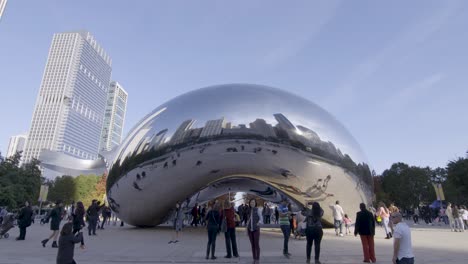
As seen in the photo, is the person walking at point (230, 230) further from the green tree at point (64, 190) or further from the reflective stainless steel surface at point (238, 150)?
the green tree at point (64, 190)

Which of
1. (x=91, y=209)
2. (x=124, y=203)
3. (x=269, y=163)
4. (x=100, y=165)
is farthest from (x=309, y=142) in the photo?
(x=100, y=165)

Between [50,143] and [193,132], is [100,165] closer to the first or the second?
[50,143]

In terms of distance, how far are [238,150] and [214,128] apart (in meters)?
1.16

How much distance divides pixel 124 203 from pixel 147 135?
3258 millimetres

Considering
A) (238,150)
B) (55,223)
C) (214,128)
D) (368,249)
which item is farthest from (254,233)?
(55,223)

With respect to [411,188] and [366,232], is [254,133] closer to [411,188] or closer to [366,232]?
[366,232]

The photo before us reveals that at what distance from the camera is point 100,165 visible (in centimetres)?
11638

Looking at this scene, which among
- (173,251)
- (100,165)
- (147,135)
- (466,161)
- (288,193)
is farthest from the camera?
(100,165)

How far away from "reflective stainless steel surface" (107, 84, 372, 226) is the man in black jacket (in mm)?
4685

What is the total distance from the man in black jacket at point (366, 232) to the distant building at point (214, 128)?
5.79 metres

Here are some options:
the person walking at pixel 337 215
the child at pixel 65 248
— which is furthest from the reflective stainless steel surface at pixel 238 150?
the child at pixel 65 248

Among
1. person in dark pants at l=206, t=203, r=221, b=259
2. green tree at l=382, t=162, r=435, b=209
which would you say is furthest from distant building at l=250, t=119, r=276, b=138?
green tree at l=382, t=162, r=435, b=209

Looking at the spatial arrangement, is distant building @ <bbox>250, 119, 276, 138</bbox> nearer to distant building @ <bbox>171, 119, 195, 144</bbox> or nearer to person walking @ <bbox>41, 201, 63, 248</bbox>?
distant building @ <bbox>171, 119, 195, 144</bbox>

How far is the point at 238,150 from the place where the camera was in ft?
39.9
